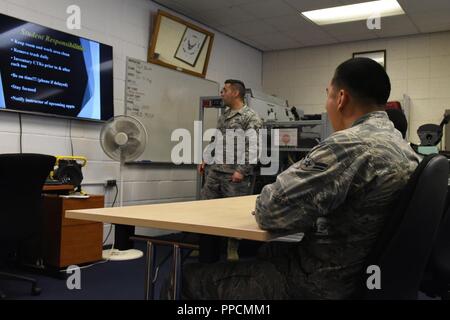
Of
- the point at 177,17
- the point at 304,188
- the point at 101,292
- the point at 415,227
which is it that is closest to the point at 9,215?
the point at 101,292

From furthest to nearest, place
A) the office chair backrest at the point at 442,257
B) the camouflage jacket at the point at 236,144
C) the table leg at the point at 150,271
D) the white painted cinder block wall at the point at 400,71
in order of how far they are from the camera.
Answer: the white painted cinder block wall at the point at 400,71, the camouflage jacket at the point at 236,144, the office chair backrest at the point at 442,257, the table leg at the point at 150,271

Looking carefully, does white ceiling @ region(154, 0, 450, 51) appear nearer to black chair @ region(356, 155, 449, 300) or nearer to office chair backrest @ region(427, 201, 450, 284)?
office chair backrest @ region(427, 201, 450, 284)

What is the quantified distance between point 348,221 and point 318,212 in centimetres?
12

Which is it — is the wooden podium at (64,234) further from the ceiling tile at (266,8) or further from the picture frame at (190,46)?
the ceiling tile at (266,8)

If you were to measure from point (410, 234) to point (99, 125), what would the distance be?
355 cm

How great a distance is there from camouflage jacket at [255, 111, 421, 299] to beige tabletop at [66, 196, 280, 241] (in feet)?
0.23

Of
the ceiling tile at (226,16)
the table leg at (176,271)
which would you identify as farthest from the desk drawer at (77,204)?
the ceiling tile at (226,16)

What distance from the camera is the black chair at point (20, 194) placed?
2562 millimetres

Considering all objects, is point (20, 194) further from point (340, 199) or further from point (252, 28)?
point (252, 28)

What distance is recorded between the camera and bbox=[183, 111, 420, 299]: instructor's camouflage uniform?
1.13 meters

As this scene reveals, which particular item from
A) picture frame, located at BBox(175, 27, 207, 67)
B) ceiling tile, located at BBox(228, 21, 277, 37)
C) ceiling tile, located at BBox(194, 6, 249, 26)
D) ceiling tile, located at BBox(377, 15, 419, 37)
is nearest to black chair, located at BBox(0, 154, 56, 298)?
picture frame, located at BBox(175, 27, 207, 67)

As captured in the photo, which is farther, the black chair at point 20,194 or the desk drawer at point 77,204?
the desk drawer at point 77,204

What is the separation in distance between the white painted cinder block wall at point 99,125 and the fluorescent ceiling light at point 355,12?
1.38m
